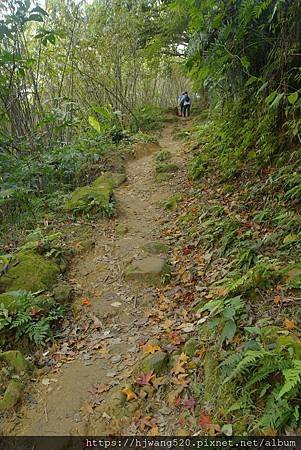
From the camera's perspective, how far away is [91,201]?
6.29 meters

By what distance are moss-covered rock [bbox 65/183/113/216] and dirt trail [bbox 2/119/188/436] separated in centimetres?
31

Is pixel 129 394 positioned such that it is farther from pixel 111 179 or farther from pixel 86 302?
pixel 111 179

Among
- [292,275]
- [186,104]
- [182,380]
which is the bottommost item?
[182,380]

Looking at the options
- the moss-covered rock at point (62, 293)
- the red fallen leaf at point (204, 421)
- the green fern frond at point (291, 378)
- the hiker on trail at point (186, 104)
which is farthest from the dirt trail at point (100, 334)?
the hiker on trail at point (186, 104)

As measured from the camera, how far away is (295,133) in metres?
4.12

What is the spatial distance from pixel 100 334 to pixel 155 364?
0.90 metres

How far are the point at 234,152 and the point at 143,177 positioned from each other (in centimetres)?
310

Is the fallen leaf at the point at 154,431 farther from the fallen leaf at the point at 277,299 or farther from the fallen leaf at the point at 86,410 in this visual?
the fallen leaf at the point at 277,299

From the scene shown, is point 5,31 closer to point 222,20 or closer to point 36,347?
point 222,20

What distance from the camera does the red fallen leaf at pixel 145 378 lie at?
8.92 ft

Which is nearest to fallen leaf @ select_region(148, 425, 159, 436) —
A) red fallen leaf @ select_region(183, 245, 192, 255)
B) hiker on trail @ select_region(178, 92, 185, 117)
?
red fallen leaf @ select_region(183, 245, 192, 255)

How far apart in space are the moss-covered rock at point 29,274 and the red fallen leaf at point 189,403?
2281 millimetres

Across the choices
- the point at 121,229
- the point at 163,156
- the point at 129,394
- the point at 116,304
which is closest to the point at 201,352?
the point at 129,394

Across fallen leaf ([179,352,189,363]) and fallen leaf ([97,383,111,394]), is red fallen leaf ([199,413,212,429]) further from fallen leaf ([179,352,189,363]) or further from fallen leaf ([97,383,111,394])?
fallen leaf ([97,383,111,394])
